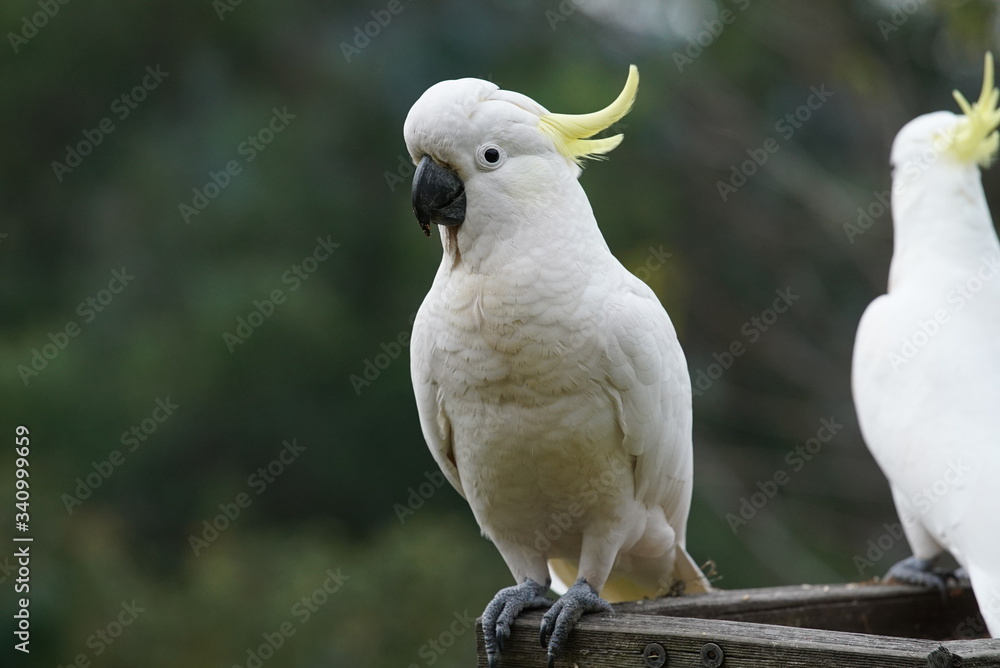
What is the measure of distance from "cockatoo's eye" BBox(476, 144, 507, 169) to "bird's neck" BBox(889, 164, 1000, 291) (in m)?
1.45

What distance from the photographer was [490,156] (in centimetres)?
193

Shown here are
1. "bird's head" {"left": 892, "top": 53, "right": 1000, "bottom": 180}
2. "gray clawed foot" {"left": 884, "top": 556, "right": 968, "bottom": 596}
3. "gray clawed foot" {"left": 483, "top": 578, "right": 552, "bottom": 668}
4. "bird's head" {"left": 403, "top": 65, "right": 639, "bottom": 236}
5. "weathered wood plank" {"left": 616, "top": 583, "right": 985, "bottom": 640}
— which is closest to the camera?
"bird's head" {"left": 403, "top": 65, "right": 639, "bottom": 236}

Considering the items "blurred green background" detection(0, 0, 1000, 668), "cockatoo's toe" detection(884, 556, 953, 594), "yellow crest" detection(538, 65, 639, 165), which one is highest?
"yellow crest" detection(538, 65, 639, 165)

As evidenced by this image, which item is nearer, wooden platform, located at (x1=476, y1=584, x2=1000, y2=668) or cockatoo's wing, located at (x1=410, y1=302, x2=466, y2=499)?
wooden platform, located at (x1=476, y1=584, x2=1000, y2=668)

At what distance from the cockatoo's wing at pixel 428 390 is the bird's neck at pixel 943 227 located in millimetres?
Result: 1466

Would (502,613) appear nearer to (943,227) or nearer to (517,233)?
(517,233)

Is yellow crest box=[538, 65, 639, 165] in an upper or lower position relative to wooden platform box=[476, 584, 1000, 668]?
upper

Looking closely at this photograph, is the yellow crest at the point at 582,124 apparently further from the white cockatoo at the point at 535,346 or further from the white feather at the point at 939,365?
the white feather at the point at 939,365

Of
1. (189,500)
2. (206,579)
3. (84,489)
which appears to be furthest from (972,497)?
(189,500)

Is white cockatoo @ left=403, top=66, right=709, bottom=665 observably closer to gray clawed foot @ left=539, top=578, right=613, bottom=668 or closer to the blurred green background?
gray clawed foot @ left=539, top=578, right=613, bottom=668

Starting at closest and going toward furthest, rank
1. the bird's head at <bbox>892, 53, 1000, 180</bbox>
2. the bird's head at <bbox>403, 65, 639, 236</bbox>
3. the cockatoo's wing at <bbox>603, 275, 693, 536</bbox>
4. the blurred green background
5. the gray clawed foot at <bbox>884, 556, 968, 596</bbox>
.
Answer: the bird's head at <bbox>403, 65, 639, 236</bbox>
the cockatoo's wing at <bbox>603, 275, 693, 536</bbox>
the gray clawed foot at <bbox>884, 556, 968, 596</bbox>
the bird's head at <bbox>892, 53, 1000, 180</bbox>
the blurred green background

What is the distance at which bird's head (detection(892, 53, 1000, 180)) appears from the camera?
108 inches

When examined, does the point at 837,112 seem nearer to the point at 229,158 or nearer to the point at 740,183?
the point at 740,183

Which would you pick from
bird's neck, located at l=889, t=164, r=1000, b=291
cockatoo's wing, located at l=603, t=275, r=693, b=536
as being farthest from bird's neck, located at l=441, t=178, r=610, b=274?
bird's neck, located at l=889, t=164, r=1000, b=291
